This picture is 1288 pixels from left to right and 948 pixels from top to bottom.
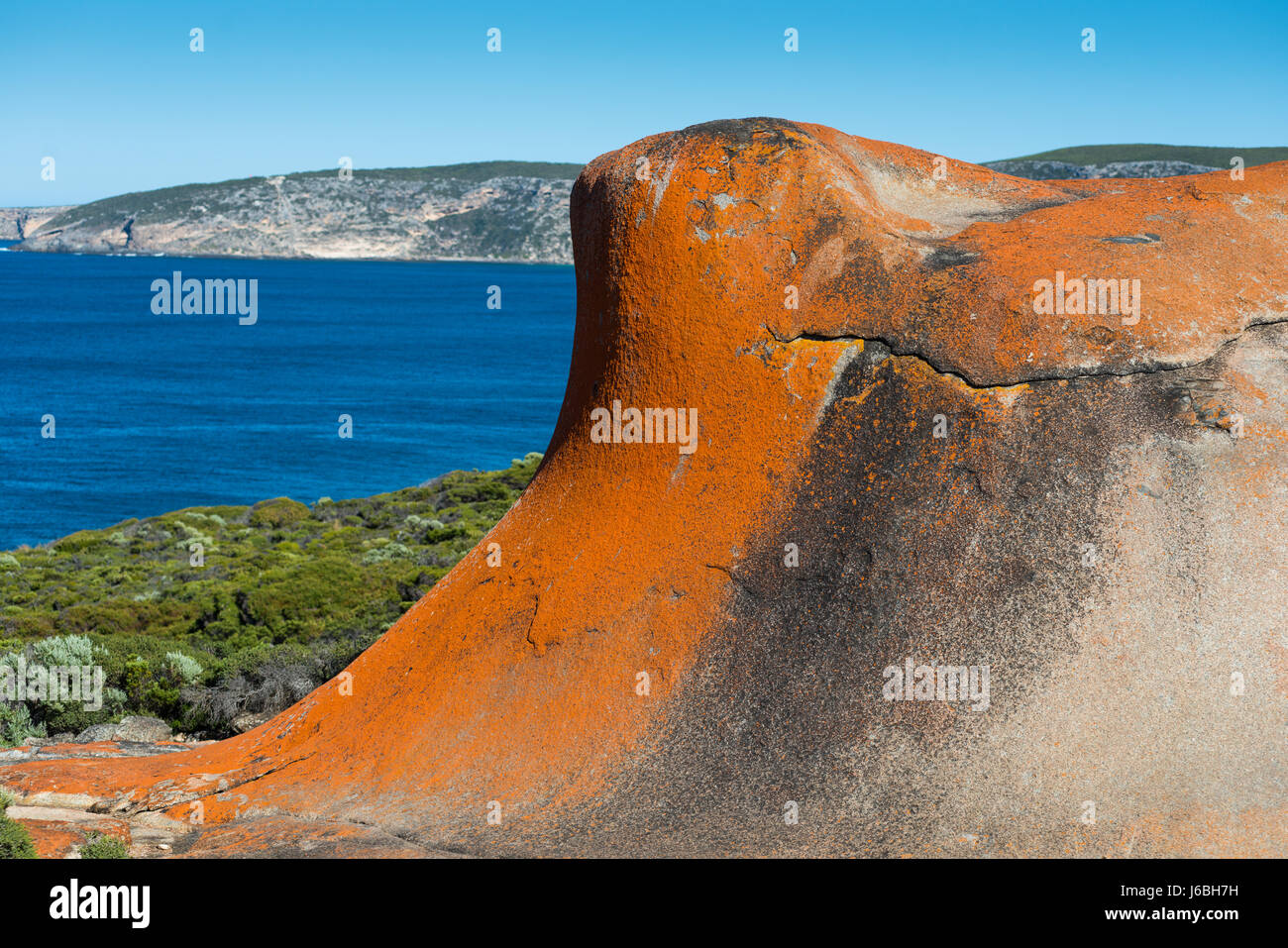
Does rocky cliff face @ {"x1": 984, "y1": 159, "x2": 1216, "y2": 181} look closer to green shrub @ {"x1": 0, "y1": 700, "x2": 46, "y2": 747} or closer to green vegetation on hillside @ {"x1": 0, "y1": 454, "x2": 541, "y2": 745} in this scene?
green vegetation on hillside @ {"x1": 0, "y1": 454, "x2": 541, "y2": 745}

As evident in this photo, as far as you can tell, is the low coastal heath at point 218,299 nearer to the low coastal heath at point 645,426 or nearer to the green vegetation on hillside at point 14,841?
the low coastal heath at point 645,426

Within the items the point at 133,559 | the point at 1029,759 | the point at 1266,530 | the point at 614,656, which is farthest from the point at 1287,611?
the point at 133,559

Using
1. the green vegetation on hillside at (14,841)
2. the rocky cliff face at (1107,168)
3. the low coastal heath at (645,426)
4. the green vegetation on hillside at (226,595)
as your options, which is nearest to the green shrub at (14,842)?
the green vegetation on hillside at (14,841)

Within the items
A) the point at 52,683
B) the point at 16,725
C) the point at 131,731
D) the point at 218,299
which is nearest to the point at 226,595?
the point at 52,683
